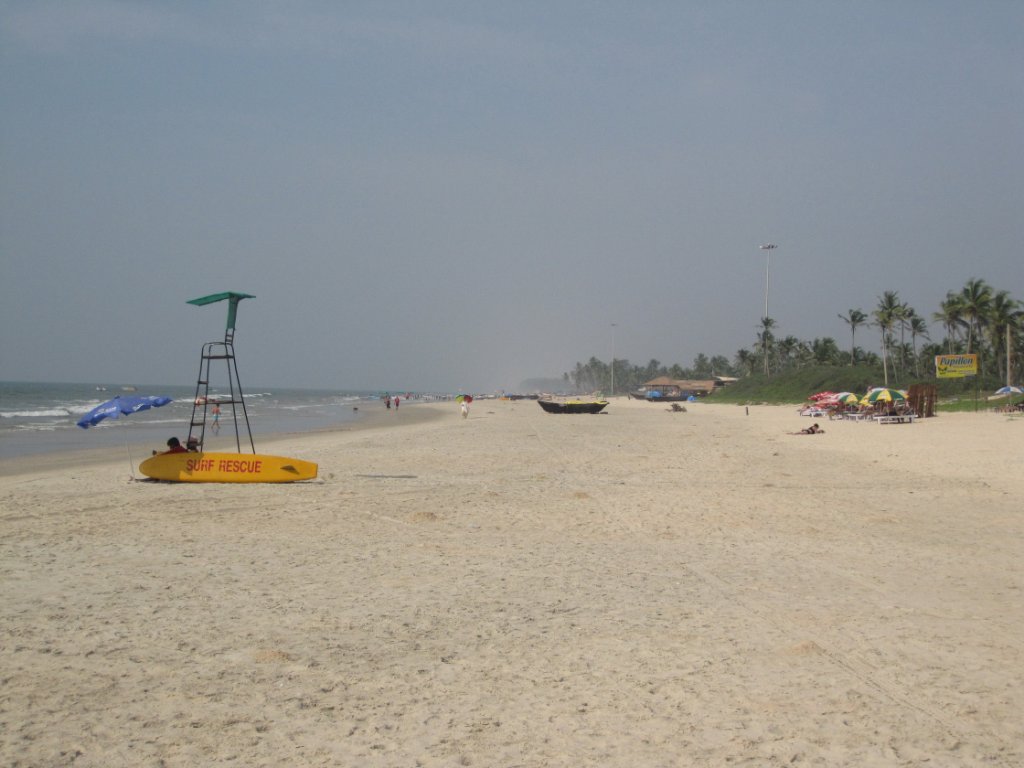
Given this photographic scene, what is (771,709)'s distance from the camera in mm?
4438

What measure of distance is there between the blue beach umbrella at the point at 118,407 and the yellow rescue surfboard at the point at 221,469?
38.5 inches

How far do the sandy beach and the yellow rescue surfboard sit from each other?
3.68ft

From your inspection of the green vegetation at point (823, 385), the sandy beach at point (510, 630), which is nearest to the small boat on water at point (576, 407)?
the green vegetation at point (823, 385)

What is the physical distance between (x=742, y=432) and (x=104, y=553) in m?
26.1

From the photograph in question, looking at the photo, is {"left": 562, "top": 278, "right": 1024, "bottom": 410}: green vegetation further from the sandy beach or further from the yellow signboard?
the sandy beach

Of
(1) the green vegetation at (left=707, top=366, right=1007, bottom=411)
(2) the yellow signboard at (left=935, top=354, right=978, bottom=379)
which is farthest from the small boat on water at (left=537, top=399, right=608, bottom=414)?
(1) the green vegetation at (left=707, top=366, right=1007, bottom=411)

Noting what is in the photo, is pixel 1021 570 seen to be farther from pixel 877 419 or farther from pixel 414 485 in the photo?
pixel 877 419

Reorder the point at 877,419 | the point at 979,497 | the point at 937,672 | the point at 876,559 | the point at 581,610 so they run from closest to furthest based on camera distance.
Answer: the point at 937,672 → the point at 581,610 → the point at 876,559 → the point at 979,497 → the point at 877,419

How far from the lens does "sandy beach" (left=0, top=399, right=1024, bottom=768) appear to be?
4.09 m

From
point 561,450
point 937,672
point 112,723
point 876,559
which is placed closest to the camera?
point 112,723

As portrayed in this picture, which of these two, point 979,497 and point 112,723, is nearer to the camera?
point 112,723

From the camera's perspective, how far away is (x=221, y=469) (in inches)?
548

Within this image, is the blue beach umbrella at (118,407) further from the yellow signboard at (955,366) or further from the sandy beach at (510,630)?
the yellow signboard at (955,366)

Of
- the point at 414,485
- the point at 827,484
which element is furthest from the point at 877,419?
the point at 414,485
